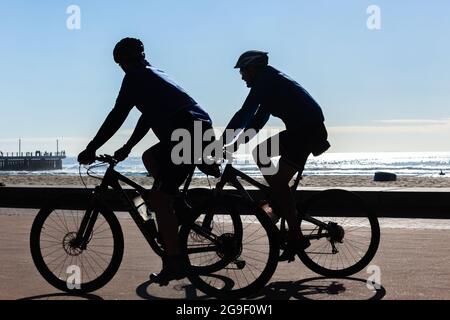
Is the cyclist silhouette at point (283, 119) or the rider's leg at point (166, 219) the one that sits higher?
the cyclist silhouette at point (283, 119)

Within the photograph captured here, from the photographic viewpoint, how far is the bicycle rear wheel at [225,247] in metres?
5.05

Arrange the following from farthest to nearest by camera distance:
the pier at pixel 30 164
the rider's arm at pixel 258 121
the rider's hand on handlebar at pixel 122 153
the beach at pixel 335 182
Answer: the pier at pixel 30 164
the beach at pixel 335 182
the rider's arm at pixel 258 121
the rider's hand on handlebar at pixel 122 153

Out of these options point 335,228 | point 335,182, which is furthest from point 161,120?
point 335,182

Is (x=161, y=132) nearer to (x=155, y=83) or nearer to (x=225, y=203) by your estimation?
(x=155, y=83)

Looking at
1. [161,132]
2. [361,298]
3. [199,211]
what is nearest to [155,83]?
[161,132]

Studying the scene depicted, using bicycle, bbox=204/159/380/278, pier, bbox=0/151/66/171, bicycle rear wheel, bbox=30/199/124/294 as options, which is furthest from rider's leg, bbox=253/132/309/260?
pier, bbox=0/151/66/171

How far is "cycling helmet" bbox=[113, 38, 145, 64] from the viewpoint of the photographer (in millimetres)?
5309

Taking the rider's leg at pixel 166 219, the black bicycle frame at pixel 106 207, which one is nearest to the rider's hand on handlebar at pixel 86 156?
the black bicycle frame at pixel 106 207

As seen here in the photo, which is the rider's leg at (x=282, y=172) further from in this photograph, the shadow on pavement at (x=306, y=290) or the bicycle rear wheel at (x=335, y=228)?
the shadow on pavement at (x=306, y=290)

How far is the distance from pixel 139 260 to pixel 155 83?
245 cm

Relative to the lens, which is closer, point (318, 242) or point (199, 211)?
point (199, 211)

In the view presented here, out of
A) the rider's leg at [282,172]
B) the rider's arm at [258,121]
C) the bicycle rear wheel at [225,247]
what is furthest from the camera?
the rider's leg at [282,172]
